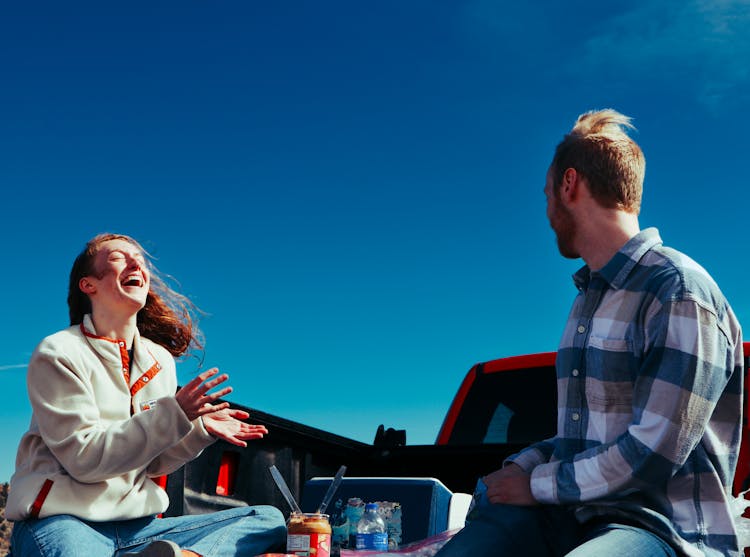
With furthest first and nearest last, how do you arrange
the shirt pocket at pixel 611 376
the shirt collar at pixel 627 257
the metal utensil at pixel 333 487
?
the metal utensil at pixel 333 487
the shirt collar at pixel 627 257
the shirt pocket at pixel 611 376

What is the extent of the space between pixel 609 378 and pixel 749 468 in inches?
62.7

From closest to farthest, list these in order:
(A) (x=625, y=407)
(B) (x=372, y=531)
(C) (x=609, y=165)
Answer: (A) (x=625, y=407)
(C) (x=609, y=165)
(B) (x=372, y=531)

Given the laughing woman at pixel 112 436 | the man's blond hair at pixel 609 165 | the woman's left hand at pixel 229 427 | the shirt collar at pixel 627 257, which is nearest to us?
the shirt collar at pixel 627 257

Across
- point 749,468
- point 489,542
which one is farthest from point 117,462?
point 749,468

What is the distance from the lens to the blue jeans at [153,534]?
274cm

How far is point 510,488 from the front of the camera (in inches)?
89.7

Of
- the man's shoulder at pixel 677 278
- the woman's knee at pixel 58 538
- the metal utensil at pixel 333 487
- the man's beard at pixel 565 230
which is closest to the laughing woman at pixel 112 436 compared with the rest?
the woman's knee at pixel 58 538

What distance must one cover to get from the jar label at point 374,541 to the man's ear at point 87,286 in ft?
4.54

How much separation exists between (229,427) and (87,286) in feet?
2.52

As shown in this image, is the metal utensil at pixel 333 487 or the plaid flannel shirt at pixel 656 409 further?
the metal utensil at pixel 333 487

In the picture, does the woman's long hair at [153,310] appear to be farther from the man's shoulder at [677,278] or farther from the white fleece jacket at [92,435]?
the man's shoulder at [677,278]

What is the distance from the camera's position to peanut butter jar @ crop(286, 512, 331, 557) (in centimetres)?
277

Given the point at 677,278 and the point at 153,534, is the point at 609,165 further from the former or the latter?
the point at 153,534

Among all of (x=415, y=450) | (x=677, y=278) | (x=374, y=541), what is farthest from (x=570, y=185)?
(x=415, y=450)
